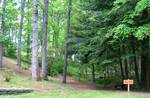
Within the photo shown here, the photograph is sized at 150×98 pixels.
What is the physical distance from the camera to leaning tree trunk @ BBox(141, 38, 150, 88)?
2206cm

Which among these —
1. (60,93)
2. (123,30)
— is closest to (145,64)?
(123,30)

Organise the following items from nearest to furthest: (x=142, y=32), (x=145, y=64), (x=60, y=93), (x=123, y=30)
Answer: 1. (x=60, y=93)
2. (x=142, y=32)
3. (x=123, y=30)
4. (x=145, y=64)

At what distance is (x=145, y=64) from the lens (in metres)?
24.3

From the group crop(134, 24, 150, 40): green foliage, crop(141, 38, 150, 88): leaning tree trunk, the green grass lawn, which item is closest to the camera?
the green grass lawn

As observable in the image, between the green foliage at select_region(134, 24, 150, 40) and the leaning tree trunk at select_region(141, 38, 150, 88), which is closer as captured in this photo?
the green foliage at select_region(134, 24, 150, 40)

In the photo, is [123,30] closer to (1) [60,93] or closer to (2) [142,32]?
(2) [142,32]

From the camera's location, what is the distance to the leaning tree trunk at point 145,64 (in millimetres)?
22062

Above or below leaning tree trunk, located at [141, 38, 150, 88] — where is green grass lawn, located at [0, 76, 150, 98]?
below

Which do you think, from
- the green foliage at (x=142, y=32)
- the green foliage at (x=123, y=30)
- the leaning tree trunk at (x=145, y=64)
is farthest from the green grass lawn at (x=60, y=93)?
the leaning tree trunk at (x=145, y=64)

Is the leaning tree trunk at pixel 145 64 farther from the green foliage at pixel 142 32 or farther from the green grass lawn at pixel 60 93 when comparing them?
the green grass lawn at pixel 60 93

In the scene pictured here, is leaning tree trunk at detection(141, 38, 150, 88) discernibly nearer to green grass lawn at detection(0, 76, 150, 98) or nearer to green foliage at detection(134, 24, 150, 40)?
green foliage at detection(134, 24, 150, 40)

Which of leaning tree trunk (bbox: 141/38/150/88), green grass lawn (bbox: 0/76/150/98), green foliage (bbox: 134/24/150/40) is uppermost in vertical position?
green foliage (bbox: 134/24/150/40)

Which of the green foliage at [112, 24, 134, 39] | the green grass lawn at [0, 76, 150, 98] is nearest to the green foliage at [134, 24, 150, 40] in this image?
the green foliage at [112, 24, 134, 39]

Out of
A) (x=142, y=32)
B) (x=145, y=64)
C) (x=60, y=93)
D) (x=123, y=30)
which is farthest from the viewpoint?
(x=145, y=64)
